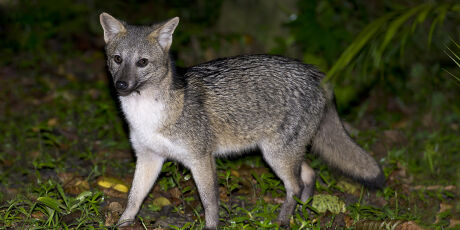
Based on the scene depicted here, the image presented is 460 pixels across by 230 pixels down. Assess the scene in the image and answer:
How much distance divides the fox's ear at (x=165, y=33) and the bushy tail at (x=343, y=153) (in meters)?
1.92

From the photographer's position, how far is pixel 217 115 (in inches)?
217

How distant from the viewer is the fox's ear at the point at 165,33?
5.04 m

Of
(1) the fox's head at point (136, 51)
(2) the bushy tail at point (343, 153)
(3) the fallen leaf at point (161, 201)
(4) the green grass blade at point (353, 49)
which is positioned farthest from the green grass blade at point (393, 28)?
(3) the fallen leaf at point (161, 201)

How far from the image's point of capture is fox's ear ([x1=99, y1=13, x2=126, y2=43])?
5066mm

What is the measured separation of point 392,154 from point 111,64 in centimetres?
388

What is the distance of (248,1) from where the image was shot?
32.6 ft

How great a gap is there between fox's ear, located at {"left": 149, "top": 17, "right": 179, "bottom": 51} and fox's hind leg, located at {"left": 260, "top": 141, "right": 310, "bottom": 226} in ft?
4.86

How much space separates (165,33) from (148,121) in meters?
0.85

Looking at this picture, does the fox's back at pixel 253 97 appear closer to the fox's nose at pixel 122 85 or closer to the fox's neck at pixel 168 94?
the fox's neck at pixel 168 94

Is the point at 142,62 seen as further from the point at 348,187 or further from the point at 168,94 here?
the point at 348,187

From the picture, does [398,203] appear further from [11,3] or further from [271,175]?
[11,3]

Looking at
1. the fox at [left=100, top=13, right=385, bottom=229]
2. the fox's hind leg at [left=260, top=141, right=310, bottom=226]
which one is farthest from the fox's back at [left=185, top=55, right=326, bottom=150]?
the fox's hind leg at [left=260, top=141, right=310, bottom=226]

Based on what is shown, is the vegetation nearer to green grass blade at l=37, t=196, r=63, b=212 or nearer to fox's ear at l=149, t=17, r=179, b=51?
green grass blade at l=37, t=196, r=63, b=212

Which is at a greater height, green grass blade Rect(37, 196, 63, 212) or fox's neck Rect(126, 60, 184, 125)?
fox's neck Rect(126, 60, 184, 125)
